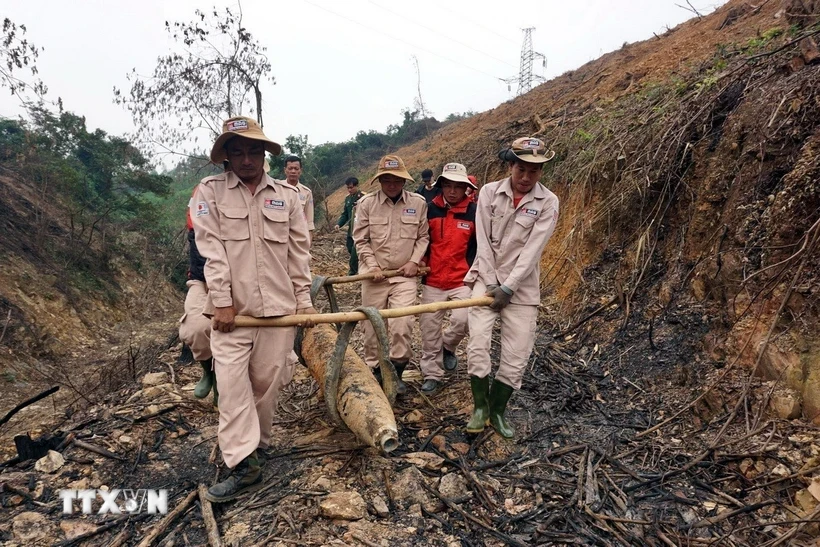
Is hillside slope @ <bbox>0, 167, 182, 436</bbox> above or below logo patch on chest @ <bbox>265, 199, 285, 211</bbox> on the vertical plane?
below

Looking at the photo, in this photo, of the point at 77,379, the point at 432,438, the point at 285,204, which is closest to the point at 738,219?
the point at 432,438

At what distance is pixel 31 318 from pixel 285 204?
768 cm

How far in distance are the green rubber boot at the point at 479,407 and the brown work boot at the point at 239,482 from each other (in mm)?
1426

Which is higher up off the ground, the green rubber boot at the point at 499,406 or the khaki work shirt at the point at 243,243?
the khaki work shirt at the point at 243,243

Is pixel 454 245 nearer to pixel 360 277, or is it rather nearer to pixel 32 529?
pixel 360 277

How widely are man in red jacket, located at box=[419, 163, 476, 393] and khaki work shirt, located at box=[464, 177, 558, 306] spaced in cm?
45

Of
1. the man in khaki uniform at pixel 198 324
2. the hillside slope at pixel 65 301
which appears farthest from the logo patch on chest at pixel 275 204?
the hillside slope at pixel 65 301

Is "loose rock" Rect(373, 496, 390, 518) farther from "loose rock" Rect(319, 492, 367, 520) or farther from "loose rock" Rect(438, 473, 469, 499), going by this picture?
"loose rock" Rect(438, 473, 469, 499)

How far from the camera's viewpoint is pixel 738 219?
390 centimetres

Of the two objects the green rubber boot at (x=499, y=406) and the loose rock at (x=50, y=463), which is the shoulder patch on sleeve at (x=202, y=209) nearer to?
the loose rock at (x=50, y=463)

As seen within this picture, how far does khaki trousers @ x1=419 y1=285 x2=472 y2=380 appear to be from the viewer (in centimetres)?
405

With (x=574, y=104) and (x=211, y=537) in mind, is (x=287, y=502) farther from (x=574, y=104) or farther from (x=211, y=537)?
(x=574, y=104)

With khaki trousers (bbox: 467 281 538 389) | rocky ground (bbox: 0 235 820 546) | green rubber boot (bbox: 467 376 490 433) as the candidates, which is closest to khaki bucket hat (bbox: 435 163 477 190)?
khaki trousers (bbox: 467 281 538 389)

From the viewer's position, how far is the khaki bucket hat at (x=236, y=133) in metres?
2.77
